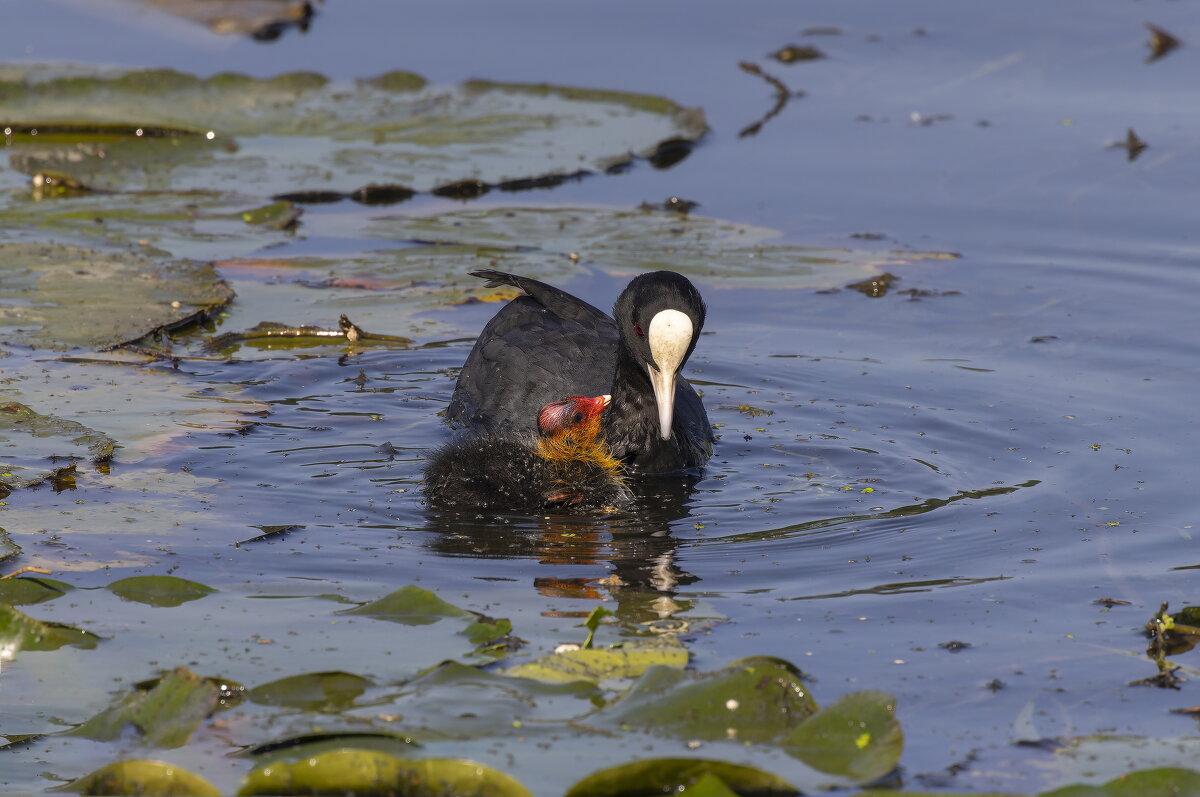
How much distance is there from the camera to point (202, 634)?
3338 millimetres

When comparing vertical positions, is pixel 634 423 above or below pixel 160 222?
below

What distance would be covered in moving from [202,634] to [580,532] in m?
1.36

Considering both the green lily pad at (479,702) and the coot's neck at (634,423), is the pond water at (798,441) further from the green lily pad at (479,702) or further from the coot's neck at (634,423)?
the coot's neck at (634,423)

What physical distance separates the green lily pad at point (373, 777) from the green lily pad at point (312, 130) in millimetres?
5083

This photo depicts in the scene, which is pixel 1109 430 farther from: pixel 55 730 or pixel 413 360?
pixel 55 730

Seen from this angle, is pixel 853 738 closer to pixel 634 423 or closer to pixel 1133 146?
pixel 634 423

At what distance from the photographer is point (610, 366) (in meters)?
5.52

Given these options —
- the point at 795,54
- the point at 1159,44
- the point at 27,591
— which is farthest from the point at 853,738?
the point at 1159,44

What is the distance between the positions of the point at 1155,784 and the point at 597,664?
3.58 ft

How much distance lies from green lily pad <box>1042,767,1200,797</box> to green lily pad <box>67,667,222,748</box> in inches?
59.9

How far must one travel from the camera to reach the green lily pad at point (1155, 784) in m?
2.62

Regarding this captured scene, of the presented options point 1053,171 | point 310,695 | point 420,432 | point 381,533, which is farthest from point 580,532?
point 1053,171

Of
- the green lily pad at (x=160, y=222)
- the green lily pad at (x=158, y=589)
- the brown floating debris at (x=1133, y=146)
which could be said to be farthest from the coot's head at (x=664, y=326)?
the brown floating debris at (x=1133, y=146)

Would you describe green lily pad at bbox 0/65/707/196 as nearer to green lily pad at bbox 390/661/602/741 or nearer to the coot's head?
the coot's head
